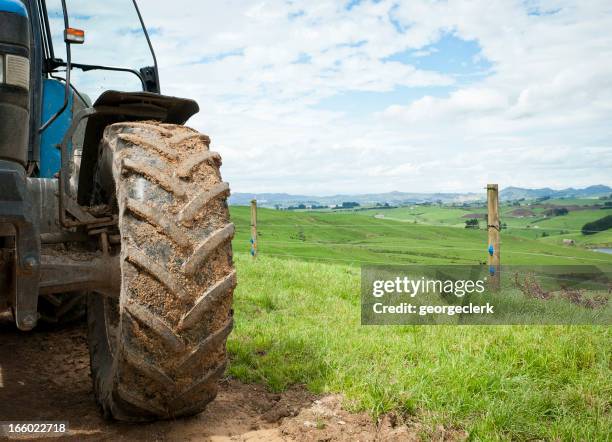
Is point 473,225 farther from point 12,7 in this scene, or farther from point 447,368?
point 12,7

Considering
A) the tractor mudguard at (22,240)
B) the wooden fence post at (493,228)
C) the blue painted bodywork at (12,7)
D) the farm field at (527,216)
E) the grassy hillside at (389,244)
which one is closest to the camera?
the tractor mudguard at (22,240)

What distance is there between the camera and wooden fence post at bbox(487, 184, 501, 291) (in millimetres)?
8793

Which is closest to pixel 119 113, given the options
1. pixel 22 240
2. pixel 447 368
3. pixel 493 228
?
pixel 22 240

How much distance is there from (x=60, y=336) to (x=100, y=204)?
2.08 m

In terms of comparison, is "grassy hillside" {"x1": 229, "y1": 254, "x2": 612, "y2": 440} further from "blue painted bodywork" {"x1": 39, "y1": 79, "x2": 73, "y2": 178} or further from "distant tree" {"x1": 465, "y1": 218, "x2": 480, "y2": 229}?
"distant tree" {"x1": 465, "y1": 218, "x2": 480, "y2": 229}

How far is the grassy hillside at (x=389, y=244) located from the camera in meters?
12.5

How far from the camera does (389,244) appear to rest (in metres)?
15.9

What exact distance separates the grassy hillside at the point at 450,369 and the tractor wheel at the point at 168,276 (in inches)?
43.2

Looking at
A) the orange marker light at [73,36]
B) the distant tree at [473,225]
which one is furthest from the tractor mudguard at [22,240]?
the distant tree at [473,225]

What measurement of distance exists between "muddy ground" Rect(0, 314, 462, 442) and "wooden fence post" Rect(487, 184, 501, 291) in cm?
562

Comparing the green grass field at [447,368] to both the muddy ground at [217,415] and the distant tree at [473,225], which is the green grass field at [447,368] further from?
the distant tree at [473,225]

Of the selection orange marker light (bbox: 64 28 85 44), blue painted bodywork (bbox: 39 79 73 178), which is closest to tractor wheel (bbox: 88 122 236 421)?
orange marker light (bbox: 64 28 85 44)

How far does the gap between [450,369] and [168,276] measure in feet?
6.93

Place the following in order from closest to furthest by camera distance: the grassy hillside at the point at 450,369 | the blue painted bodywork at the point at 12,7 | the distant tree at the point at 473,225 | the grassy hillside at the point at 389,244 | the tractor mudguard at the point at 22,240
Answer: the tractor mudguard at the point at 22,240
the blue painted bodywork at the point at 12,7
the grassy hillside at the point at 450,369
the distant tree at the point at 473,225
the grassy hillside at the point at 389,244
